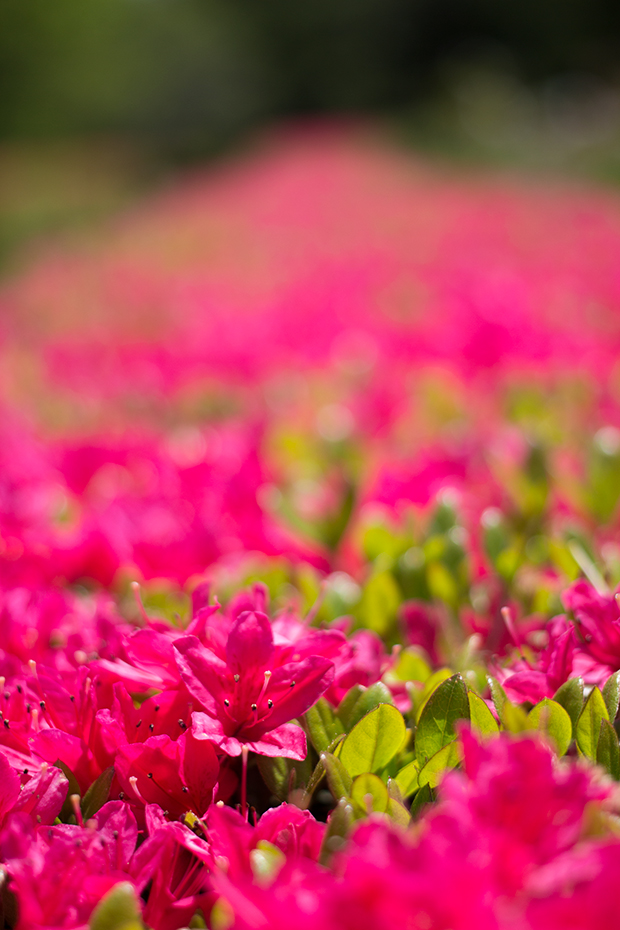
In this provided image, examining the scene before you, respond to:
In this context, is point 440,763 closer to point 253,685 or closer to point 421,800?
point 421,800

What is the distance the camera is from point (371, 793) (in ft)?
2.41

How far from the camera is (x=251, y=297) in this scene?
466cm

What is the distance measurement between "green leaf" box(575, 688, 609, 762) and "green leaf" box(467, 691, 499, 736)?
0.08 metres

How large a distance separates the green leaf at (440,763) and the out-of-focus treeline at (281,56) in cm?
2225

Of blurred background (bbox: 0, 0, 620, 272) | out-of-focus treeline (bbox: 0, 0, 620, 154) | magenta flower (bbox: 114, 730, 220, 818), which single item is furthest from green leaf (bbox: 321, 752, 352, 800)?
out-of-focus treeline (bbox: 0, 0, 620, 154)

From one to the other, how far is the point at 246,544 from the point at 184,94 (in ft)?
81.3

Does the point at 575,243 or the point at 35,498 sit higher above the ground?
the point at 35,498

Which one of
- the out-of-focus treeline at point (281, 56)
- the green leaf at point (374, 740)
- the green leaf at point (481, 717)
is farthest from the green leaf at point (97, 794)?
the out-of-focus treeline at point (281, 56)

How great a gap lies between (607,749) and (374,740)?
0.67 ft

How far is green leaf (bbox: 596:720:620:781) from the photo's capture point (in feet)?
2.54

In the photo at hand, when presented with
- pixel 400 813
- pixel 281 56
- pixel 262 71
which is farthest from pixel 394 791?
pixel 281 56

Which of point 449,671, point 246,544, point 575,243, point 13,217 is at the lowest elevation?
point 13,217

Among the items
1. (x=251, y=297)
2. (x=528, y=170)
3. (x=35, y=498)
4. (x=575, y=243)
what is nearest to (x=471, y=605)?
(x=35, y=498)

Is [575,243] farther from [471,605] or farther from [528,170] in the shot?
[528,170]
